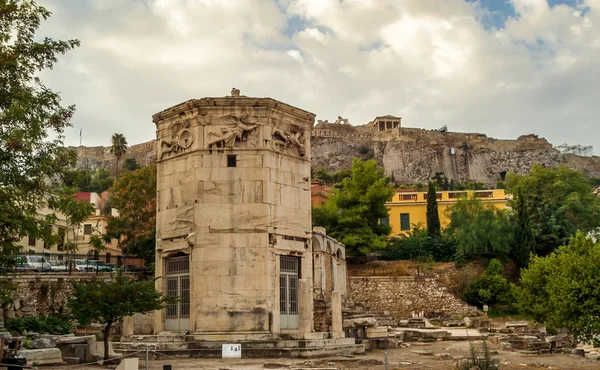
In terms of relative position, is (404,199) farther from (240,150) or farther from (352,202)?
(240,150)

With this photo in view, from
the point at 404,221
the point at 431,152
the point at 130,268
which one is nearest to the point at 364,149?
the point at 431,152

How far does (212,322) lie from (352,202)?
86.1ft

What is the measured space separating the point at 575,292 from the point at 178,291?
12806 millimetres

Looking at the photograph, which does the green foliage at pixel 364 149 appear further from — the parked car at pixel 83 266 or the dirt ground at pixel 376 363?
the dirt ground at pixel 376 363

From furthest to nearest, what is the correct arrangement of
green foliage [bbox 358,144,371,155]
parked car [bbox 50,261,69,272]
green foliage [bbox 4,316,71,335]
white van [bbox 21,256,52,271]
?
green foliage [bbox 358,144,371,155], parked car [bbox 50,261,69,272], white van [bbox 21,256,52,271], green foliage [bbox 4,316,71,335]

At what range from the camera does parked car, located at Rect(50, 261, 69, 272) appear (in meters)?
34.3

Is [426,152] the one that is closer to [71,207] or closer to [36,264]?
[36,264]

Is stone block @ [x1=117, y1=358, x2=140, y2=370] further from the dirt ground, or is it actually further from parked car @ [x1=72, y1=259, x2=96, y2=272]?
parked car @ [x1=72, y1=259, x2=96, y2=272]

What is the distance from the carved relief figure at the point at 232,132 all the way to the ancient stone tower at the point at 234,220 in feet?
0.10

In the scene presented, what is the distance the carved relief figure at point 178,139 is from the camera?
21477mm

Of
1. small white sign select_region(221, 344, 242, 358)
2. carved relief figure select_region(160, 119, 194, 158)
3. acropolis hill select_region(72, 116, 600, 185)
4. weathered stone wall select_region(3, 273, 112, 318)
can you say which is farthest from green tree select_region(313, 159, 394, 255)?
acropolis hill select_region(72, 116, 600, 185)

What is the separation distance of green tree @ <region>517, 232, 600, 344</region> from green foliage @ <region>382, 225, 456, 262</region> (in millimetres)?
20254

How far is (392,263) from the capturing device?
4481 cm

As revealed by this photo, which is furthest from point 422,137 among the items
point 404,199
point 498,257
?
point 498,257
